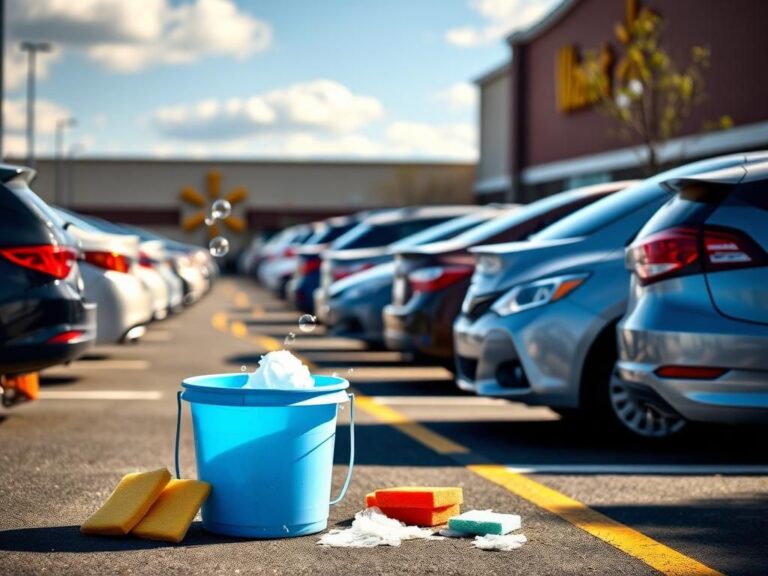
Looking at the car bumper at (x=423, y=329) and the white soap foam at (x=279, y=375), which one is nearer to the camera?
the white soap foam at (x=279, y=375)

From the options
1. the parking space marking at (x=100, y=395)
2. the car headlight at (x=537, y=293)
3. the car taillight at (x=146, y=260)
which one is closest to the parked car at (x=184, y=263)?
the car taillight at (x=146, y=260)

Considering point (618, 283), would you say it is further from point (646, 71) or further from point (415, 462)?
point (646, 71)

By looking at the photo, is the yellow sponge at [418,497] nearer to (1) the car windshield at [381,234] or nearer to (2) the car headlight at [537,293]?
(2) the car headlight at [537,293]

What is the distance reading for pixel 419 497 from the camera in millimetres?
5762

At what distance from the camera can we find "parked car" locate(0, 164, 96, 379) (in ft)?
25.4

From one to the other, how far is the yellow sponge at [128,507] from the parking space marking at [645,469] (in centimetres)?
239

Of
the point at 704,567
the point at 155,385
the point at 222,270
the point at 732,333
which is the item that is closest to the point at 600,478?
the point at 732,333

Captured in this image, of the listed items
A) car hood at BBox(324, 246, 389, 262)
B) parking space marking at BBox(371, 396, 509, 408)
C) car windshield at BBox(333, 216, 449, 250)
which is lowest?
parking space marking at BBox(371, 396, 509, 408)

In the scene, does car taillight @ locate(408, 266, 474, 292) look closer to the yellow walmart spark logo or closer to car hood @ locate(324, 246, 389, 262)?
car hood @ locate(324, 246, 389, 262)

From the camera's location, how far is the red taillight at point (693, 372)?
6.82 m

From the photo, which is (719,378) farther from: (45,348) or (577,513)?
(45,348)

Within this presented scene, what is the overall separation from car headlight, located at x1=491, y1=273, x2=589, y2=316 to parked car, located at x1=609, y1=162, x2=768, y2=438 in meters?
1.29

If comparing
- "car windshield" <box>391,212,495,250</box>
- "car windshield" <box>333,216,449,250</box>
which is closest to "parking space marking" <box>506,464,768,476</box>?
"car windshield" <box>391,212,495,250</box>

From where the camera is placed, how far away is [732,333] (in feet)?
22.2
